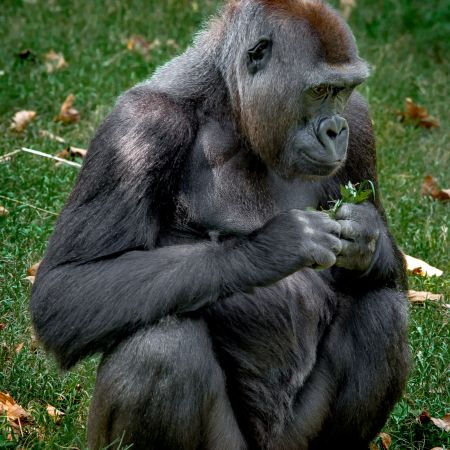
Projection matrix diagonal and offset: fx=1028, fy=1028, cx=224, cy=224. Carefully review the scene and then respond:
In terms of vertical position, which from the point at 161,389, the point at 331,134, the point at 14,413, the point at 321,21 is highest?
the point at 321,21

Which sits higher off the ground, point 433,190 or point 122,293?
point 122,293

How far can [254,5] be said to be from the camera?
16.4ft

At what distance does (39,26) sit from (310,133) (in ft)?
18.8

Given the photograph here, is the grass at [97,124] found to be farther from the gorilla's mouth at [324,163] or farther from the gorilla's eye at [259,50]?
the gorilla's eye at [259,50]

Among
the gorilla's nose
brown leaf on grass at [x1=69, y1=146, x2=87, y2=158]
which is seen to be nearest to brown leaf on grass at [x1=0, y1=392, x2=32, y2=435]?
A: the gorilla's nose

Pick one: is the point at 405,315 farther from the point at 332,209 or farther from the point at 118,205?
the point at 118,205

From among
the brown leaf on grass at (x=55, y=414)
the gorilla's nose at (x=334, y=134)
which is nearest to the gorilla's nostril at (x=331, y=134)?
the gorilla's nose at (x=334, y=134)

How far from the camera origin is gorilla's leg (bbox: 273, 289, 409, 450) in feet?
16.7

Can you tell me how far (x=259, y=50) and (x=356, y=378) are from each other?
168 cm

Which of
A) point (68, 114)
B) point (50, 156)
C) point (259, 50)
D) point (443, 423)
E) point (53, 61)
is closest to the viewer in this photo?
point (259, 50)

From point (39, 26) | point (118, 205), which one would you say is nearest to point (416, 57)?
point (39, 26)

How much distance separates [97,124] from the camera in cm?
837

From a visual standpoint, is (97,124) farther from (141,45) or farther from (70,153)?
(141,45)

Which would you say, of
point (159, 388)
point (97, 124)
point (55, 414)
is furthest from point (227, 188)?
point (97, 124)
